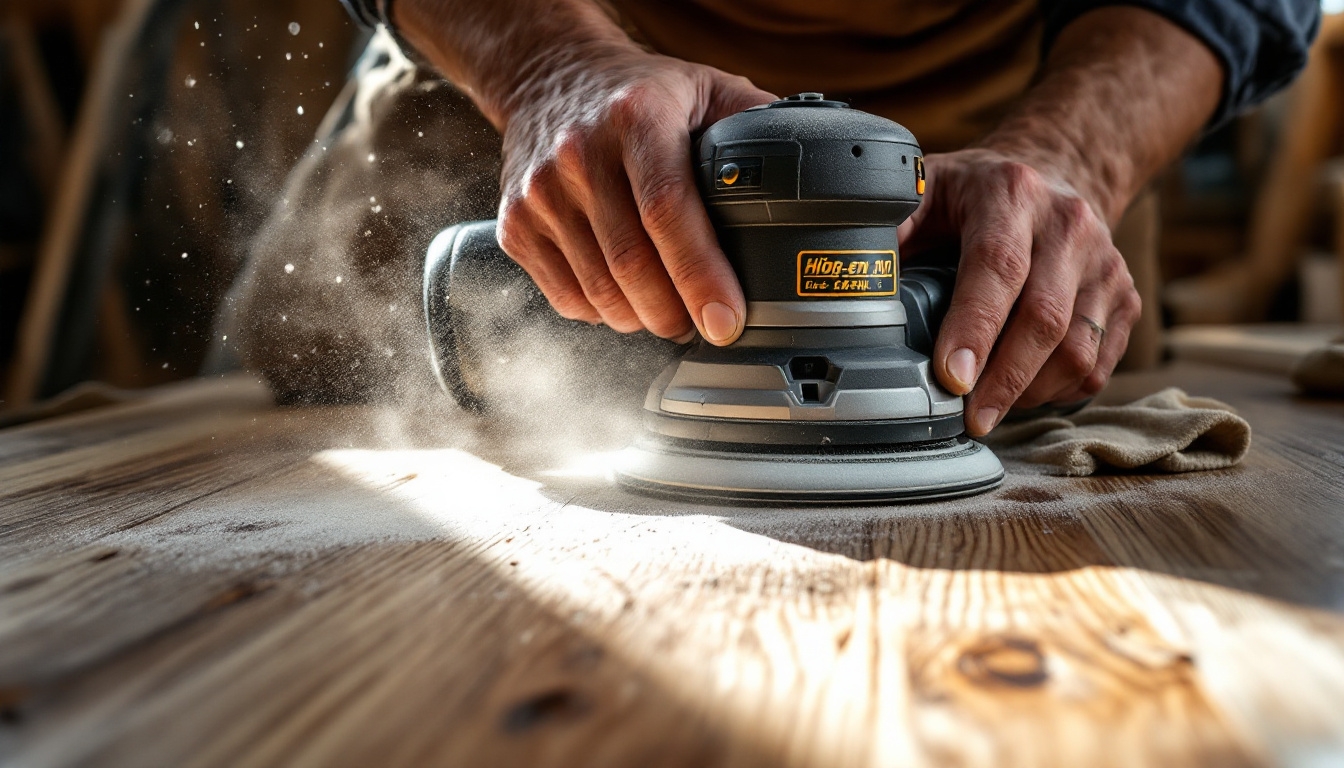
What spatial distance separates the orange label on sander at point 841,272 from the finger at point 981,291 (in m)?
0.11

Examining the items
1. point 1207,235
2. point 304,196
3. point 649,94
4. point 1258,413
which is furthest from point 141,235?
point 1207,235

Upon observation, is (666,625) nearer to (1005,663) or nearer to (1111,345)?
(1005,663)

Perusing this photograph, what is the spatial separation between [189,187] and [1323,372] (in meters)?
4.05

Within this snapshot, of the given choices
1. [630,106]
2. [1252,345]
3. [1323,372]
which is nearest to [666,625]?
[630,106]

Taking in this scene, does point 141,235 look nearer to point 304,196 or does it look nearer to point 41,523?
point 304,196

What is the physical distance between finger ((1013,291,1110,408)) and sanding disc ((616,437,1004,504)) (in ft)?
0.78

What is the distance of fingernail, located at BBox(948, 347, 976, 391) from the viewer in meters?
1.25

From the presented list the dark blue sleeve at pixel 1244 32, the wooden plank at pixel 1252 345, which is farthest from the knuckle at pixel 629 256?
the wooden plank at pixel 1252 345

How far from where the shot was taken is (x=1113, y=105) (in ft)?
5.90

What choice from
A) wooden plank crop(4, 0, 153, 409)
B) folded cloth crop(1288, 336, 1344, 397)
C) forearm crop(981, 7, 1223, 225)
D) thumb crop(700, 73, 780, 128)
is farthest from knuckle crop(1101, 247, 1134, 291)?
wooden plank crop(4, 0, 153, 409)

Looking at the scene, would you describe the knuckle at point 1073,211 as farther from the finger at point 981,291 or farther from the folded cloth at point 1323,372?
the folded cloth at point 1323,372

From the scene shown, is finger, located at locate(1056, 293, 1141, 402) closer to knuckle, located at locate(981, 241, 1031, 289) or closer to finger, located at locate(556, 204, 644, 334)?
knuckle, located at locate(981, 241, 1031, 289)

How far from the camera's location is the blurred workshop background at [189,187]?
348 centimetres

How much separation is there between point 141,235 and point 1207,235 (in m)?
4.73
